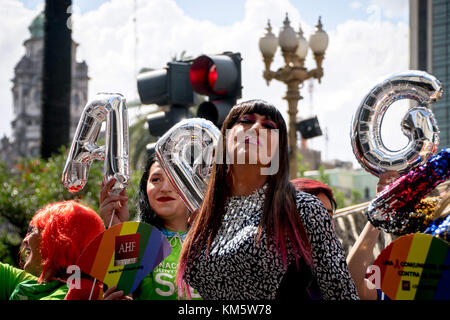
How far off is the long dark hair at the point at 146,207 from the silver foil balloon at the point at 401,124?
1.24 m

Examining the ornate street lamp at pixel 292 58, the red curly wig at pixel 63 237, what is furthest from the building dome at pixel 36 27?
the red curly wig at pixel 63 237

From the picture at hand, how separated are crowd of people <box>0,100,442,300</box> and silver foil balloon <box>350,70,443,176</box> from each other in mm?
71

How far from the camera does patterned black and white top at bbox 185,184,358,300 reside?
1868 millimetres

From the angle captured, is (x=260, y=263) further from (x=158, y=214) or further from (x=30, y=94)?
(x=30, y=94)

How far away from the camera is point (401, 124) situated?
7.32ft

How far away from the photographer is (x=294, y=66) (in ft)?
29.2

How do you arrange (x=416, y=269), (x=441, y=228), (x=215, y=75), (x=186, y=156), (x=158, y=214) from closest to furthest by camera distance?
(x=416, y=269), (x=441, y=228), (x=186, y=156), (x=158, y=214), (x=215, y=75)

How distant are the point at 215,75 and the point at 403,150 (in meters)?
3.30

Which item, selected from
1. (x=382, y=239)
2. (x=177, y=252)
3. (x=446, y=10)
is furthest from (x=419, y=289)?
(x=446, y=10)

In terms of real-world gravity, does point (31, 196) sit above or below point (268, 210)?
below

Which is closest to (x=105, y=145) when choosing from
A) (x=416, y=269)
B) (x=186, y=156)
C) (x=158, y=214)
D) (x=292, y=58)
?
(x=186, y=156)

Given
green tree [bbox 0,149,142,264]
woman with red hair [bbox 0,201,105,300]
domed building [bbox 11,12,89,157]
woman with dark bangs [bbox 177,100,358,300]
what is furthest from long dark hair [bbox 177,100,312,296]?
domed building [bbox 11,12,89,157]

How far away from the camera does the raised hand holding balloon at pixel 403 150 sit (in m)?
2.04

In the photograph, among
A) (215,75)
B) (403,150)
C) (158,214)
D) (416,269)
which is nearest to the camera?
(416,269)
